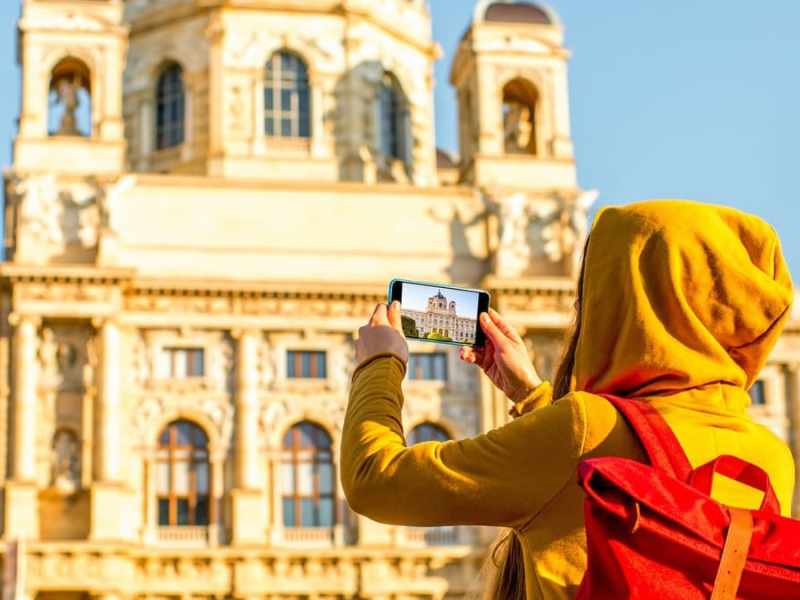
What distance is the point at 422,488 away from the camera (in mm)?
3072

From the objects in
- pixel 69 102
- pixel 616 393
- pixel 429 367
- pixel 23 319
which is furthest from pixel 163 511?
pixel 616 393

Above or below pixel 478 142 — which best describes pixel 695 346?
below

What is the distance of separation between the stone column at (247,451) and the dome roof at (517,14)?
926 cm

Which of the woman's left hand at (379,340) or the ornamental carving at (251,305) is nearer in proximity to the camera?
the woman's left hand at (379,340)

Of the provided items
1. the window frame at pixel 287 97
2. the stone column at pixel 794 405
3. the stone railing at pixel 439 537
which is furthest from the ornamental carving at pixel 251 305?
the stone column at pixel 794 405

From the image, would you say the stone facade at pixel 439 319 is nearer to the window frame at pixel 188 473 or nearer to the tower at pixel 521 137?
the window frame at pixel 188 473

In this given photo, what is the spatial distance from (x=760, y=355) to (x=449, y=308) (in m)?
0.71

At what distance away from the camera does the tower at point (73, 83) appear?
33031 millimetres

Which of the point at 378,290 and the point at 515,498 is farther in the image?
the point at 378,290

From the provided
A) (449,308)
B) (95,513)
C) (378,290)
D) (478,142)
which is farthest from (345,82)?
(449,308)

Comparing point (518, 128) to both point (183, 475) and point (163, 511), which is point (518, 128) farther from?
point (163, 511)

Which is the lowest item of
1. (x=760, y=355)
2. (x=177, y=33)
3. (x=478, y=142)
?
(x=760, y=355)

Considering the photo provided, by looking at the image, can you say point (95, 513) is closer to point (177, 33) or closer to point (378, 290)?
point (378, 290)

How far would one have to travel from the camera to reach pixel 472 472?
9.99 feet
